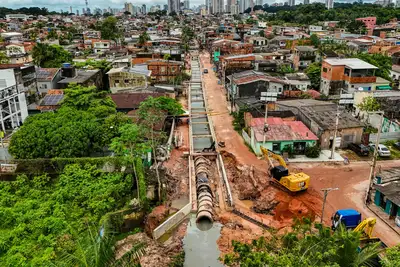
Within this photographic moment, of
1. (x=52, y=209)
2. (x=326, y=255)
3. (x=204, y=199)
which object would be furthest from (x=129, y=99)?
(x=326, y=255)

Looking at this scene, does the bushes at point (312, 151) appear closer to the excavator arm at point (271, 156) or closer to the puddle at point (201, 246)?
the excavator arm at point (271, 156)

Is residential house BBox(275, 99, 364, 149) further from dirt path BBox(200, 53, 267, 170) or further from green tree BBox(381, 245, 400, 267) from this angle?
green tree BBox(381, 245, 400, 267)

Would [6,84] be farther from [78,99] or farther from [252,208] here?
[252,208]

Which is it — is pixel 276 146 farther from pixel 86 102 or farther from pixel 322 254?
pixel 86 102

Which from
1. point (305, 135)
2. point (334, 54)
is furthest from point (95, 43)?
point (305, 135)

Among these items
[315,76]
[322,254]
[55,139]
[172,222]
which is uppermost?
[322,254]

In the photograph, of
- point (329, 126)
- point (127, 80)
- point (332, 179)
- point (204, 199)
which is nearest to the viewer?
point (204, 199)
